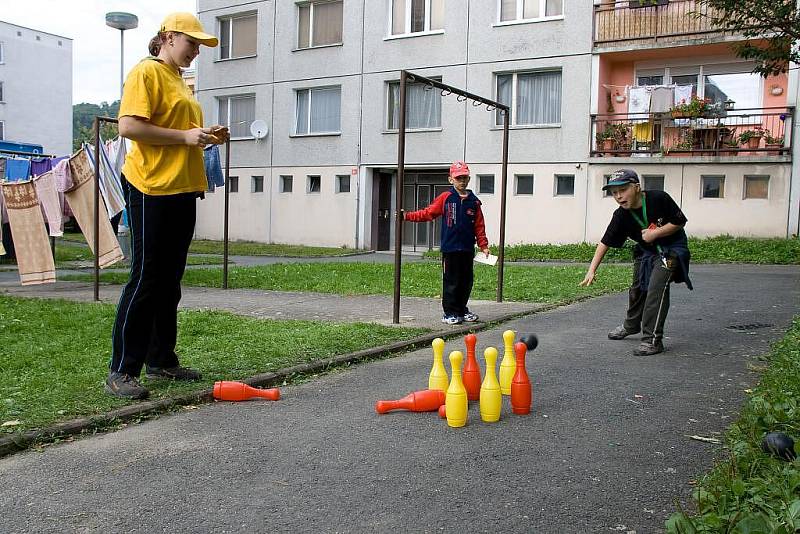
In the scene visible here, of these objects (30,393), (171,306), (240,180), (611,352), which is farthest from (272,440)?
(240,180)

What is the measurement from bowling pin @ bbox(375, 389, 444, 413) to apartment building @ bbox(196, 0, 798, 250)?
61.8ft

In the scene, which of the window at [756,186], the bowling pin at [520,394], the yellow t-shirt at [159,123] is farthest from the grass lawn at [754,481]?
the window at [756,186]

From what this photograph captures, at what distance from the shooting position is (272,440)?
4.42m

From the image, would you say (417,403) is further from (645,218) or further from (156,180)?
(645,218)

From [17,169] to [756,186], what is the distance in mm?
18019

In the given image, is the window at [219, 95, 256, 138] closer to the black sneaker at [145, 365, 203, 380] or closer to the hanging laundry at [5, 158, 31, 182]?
the hanging laundry at [5, 158, 31, 182]

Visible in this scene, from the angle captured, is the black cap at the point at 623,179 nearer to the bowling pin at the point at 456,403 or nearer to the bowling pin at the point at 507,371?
the bowling pin at the point at 507,371

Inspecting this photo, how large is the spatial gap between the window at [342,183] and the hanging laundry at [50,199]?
1665 centimetres

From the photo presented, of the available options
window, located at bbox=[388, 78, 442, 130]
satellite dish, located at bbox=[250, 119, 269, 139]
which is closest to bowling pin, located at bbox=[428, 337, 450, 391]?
window, located at bbox=[388, 78, 442, 130]

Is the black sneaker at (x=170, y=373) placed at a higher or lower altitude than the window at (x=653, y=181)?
lower

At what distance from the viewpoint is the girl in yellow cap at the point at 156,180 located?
5.10 meters

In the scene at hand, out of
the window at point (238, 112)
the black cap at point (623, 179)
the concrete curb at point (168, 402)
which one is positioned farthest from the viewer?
the window at point (238, 112)

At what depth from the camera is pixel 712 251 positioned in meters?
19.7

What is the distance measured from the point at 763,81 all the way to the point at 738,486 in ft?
71.7
